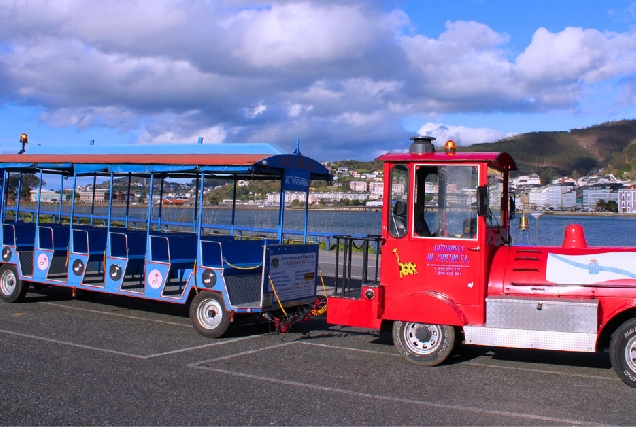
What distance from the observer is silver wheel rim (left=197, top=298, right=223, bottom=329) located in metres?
9.08

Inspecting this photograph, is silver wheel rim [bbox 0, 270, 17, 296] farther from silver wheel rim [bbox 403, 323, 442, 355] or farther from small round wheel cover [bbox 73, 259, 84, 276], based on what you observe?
silver wheel rim [bbox 403, 323, 442, 355]

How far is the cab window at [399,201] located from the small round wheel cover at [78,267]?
5.80 m

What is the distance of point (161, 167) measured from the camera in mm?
9789

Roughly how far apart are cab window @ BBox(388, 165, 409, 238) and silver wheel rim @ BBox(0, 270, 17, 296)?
7629mm

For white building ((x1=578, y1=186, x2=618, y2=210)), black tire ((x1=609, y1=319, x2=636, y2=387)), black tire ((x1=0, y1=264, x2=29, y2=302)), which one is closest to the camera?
black tire ((x1=609, y1=319, x2=636, y2=387))

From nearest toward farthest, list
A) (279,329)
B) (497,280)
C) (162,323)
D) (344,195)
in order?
(497,280) < (279,329) < (162,323) < (344,195)

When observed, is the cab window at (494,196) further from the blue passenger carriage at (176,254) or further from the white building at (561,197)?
the white building at (561,197)

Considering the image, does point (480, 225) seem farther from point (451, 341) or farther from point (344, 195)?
point (344, 195)

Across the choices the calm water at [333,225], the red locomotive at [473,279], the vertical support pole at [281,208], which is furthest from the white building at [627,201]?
the red locomotive at [473,279]

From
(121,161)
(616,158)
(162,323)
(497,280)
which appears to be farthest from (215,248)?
(616,158)

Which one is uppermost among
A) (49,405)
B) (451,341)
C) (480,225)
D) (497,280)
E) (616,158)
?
(616,158)

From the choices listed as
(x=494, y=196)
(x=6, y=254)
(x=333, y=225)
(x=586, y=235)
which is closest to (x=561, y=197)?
(x=586, y=235)

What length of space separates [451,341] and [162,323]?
15.8ft

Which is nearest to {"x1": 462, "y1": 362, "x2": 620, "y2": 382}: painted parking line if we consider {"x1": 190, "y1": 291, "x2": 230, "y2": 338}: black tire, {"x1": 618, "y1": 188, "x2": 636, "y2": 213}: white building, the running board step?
the running board step
